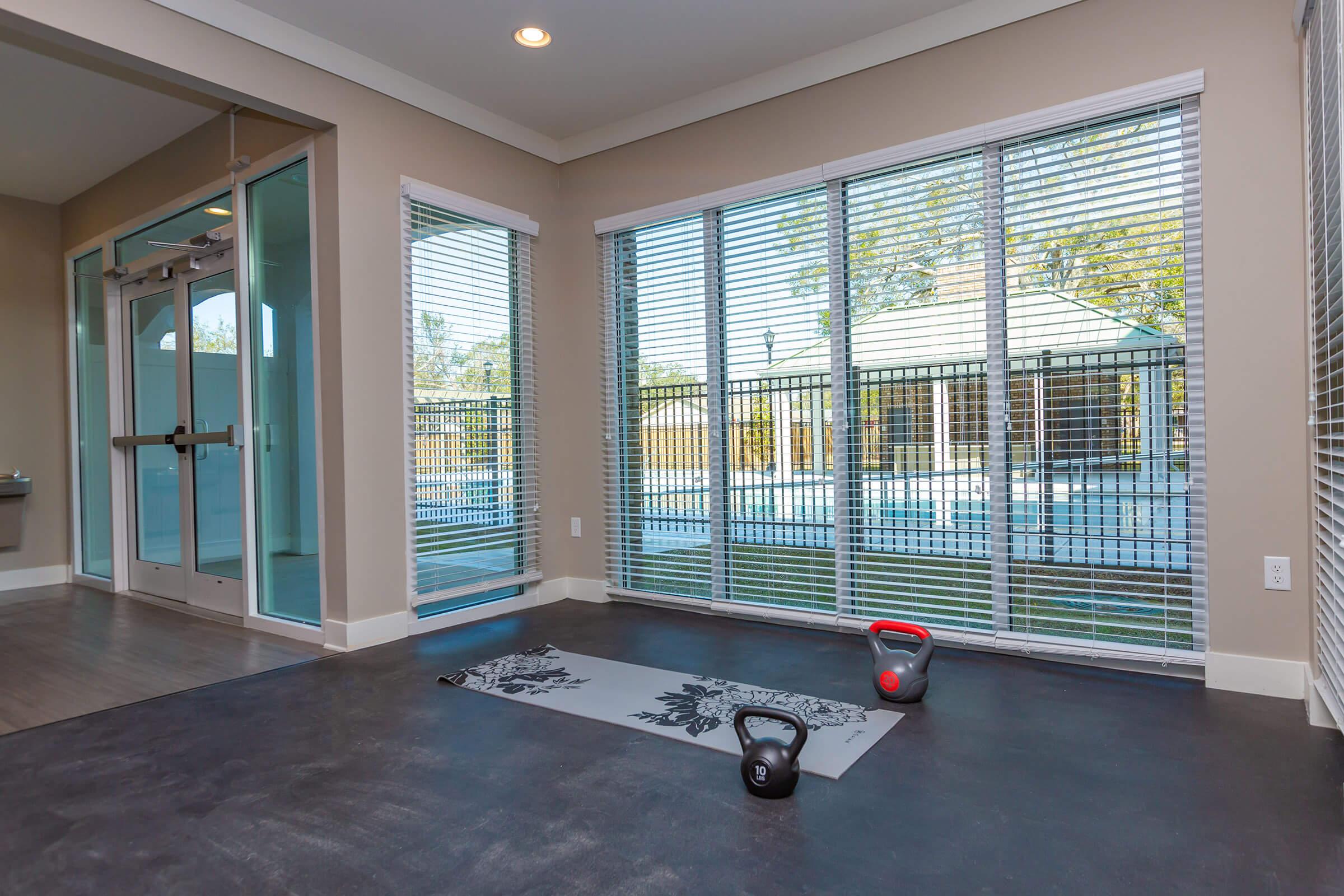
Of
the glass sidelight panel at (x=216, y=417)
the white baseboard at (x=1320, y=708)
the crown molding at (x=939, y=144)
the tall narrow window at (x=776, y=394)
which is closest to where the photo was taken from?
the white baseboard at (x=1320, y=708)

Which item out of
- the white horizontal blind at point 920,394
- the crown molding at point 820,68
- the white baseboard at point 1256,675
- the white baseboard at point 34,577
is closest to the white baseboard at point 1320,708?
the white baseboard at point 1256,675

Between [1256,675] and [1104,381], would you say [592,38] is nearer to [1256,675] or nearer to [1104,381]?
[1104,381]

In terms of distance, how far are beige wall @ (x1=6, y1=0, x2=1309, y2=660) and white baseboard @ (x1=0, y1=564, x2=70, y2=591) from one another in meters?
3.54

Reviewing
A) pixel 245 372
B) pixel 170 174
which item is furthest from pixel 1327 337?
pixel 170 174

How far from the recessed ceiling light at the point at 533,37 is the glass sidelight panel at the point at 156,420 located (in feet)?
9.48

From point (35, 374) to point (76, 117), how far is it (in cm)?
231

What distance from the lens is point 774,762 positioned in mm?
2021

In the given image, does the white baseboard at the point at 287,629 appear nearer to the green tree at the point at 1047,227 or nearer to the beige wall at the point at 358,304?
the beige wall at the point at 358,304

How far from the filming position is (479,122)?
432 cm

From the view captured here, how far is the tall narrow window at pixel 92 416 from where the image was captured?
542 cm

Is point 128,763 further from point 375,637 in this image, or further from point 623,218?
point 623,218

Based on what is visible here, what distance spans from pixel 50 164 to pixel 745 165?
4595mm

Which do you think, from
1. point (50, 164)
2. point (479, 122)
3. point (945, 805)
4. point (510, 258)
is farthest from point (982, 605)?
point (50, 164)

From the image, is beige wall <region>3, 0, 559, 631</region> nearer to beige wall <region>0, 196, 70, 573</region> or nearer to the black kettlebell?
the black kettlebell
